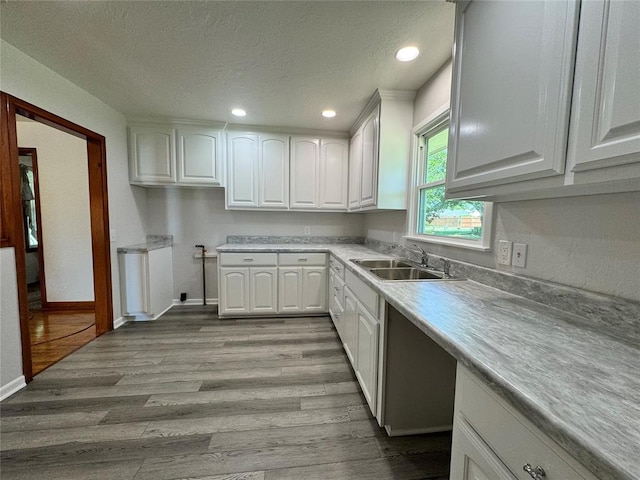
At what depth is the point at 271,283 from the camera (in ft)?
10.1

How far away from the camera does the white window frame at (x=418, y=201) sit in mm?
1482

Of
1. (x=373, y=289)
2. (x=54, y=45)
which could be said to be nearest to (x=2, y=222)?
(x=54, y=45)

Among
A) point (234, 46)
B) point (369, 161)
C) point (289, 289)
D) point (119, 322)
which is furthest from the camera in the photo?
point (289, 289)

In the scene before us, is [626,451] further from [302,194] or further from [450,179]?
[302,194]

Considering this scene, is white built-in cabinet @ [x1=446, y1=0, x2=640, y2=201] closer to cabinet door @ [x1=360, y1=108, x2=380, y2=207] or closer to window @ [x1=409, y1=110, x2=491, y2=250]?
window @ [x1=409, y1=110, x2=491, y2=250]

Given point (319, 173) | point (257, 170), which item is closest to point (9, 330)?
point (257, 170)

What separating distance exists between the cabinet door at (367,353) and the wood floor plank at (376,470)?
0.24 metres

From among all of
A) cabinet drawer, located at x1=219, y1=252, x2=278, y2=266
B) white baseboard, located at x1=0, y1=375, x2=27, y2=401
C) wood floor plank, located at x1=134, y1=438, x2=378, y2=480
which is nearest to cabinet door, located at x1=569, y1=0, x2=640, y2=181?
wood floor plank, located at x1=134, y1=438, x2=378, y2=480

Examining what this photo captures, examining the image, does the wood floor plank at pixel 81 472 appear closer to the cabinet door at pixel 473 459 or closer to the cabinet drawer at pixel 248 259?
the cabinet door at pixel 473 459

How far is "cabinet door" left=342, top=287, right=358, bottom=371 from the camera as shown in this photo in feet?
6.20

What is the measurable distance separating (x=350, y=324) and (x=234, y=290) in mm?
1600

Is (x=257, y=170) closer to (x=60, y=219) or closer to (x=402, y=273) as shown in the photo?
(x=402, y=273)

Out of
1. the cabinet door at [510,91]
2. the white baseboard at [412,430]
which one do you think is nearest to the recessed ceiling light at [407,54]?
the cabinet door at [510,91]

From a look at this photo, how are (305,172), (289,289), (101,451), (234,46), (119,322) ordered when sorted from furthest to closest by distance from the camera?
(305,172)
(289,289)
(119,322)
(234,46)
(101,451)
